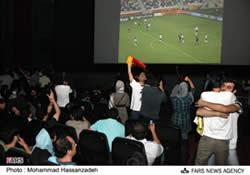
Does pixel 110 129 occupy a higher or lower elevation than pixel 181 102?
lower

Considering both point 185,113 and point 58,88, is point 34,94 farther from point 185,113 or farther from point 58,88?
point 185,113

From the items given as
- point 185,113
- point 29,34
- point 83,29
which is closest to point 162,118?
point 185,113

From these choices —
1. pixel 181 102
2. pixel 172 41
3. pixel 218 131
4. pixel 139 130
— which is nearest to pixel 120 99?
pixel 181 102

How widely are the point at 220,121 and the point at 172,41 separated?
5815 millimetres

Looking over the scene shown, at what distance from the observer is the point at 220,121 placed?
239cm

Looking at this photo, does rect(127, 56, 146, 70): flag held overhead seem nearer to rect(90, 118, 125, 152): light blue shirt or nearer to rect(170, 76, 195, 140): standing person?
rect(170, 76, 195, 140): standing person

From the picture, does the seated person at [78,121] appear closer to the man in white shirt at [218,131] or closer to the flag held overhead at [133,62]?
the flag held overhead at [133,62]

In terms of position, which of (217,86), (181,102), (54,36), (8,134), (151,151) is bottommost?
(151,151)

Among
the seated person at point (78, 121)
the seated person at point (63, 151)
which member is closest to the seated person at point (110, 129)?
the seated person at point (78, 121)

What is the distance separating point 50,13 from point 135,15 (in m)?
4.72

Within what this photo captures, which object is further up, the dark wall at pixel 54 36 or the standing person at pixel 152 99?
the dark wall at pixel 54 36

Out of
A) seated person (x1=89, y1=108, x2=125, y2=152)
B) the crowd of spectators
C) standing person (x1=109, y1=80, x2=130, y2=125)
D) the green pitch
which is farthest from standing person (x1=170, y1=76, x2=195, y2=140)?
the green pitch

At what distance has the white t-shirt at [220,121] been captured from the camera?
7.74 ft

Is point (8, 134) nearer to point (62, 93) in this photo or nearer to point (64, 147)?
point (64, 147)
